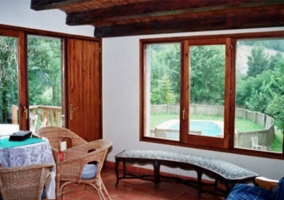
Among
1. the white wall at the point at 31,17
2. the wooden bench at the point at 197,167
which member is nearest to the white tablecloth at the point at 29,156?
the wooden bench at the point at 197,167

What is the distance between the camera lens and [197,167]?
397 cm

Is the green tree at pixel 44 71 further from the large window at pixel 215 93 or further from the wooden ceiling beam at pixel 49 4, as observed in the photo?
the large window at pixel 215 93

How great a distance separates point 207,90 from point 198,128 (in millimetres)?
582

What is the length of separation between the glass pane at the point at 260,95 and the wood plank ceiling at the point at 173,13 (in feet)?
1.22

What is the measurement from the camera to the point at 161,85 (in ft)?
16.2

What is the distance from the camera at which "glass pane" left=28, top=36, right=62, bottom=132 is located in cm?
433

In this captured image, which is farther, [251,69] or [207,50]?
[207,50]

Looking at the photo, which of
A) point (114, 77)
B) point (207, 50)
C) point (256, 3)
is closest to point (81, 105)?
point (114, 77)

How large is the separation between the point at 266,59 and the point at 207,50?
82cm

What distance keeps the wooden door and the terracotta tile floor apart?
100 centimetres

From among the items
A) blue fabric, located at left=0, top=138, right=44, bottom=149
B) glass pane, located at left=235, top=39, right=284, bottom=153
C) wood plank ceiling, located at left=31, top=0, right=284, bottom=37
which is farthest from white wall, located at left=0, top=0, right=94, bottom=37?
glass pane, located at left=235, top=39, right=284, bottom=153

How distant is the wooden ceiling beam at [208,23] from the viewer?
12.1 feet

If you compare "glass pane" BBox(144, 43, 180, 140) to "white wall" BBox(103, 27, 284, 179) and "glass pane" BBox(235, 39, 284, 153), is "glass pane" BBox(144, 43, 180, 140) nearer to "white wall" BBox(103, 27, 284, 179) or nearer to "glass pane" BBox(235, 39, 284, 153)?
"white wall" BBox(103, 27, 284, 179)

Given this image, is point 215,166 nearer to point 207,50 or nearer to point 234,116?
point 234,116
